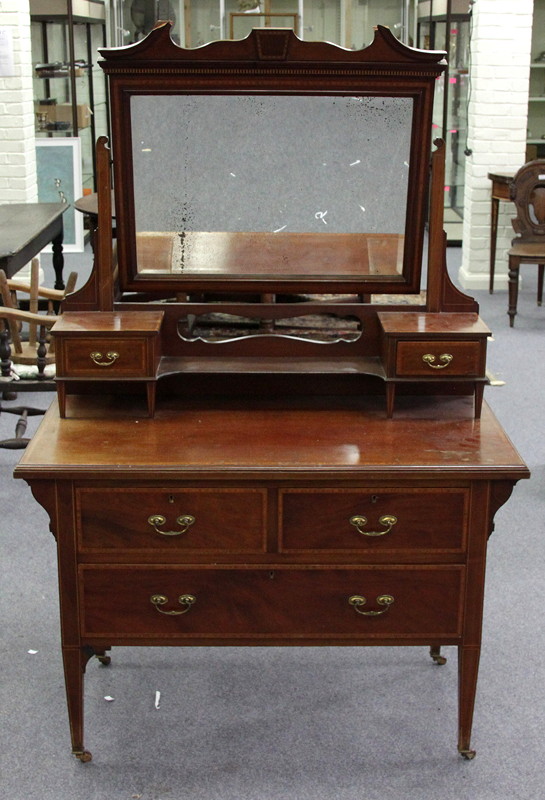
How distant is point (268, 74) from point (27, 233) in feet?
9.66

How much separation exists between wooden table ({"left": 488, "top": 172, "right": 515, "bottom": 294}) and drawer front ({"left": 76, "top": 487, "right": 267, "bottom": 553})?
4892 millimetres

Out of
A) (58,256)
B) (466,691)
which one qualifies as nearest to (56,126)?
(58,256)

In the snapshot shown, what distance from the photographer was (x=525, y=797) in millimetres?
2521

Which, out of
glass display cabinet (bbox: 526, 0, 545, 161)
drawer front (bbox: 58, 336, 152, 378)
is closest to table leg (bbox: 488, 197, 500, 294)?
glass display cabinet (bbox: 526, 0, 545, 161)

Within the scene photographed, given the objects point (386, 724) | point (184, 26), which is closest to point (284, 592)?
point (386, 724)

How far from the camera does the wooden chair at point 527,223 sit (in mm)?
6590

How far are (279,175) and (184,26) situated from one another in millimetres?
6700

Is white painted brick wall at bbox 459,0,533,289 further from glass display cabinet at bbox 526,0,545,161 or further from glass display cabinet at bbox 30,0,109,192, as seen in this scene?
glass display cabinet at bbox 30,0,109,192

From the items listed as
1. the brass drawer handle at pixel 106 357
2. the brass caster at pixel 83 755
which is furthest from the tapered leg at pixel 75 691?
the brass drawer handle at pixel 106 357

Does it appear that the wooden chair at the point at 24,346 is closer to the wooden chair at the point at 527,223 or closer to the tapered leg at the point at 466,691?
the tapered leg at the point at 466,691

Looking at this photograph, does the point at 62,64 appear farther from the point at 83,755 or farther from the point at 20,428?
the point at 83,755

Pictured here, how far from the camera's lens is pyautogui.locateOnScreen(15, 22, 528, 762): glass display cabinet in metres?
2.44

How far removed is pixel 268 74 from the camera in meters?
2.53

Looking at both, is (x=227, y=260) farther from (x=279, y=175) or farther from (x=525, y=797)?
(x=525, y=797)
